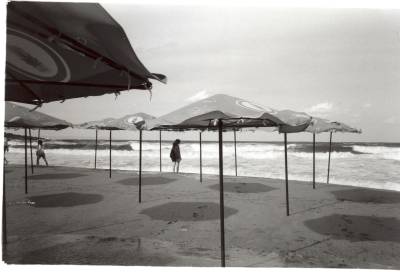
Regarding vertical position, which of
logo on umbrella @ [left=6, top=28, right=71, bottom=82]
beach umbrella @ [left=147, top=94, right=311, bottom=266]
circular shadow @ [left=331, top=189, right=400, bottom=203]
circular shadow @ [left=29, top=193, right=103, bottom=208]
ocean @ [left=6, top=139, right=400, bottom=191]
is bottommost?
ocean @ [left=6, top=139, right=400, bottom=191]

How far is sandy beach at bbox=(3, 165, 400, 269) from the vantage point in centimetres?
500

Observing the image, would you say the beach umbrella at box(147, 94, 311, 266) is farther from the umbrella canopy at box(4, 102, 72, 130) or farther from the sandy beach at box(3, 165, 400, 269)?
the umbrella canopy at box(4, 102, 72, 130)

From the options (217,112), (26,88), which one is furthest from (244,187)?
(26,88)

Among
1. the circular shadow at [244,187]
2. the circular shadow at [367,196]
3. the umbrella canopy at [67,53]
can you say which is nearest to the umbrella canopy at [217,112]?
the umbrella canopy at [67,53]

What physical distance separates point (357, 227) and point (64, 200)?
7188mm

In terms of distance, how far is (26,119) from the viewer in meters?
7.86

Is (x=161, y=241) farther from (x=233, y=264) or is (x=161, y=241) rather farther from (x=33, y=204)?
(x=33, y=204)

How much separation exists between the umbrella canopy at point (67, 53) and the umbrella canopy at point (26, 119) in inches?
132

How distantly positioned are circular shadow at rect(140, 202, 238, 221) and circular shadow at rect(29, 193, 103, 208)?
2018mm

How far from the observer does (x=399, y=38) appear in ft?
20.2

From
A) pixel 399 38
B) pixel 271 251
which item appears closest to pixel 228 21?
pixel 399 38

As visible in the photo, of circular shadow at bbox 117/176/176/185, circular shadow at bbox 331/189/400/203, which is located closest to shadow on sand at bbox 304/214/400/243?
circular shadow at bbox 331/189/400/203

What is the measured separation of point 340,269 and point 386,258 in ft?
3.34

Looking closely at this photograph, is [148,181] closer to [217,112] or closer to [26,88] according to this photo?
[26,88]
